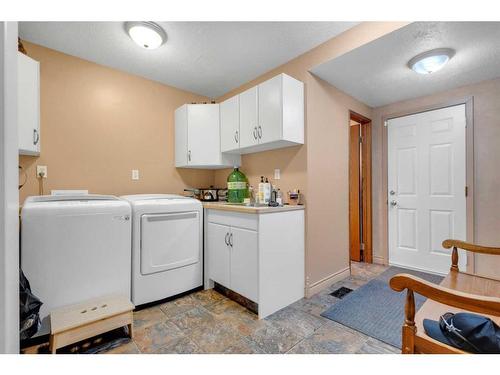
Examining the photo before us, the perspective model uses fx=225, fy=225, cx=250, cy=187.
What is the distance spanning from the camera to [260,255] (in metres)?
1.77

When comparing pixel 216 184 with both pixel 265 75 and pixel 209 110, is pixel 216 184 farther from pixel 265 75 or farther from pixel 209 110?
pixel 265 75

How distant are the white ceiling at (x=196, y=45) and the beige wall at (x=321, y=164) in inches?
5.3

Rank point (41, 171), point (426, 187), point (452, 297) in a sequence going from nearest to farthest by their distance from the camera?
point (452, 297) → point (41, 171) → point (426, 187)

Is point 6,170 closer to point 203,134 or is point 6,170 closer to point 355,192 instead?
point 203,134

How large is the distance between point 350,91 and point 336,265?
2.01 m

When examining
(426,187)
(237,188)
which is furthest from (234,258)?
(426,187)

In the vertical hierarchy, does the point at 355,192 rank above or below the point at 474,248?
above

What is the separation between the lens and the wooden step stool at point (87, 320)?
4.36ft

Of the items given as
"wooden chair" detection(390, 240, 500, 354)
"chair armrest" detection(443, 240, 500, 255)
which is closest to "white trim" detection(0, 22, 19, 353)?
"wooden chair" detection(390, 240, 500, 354)

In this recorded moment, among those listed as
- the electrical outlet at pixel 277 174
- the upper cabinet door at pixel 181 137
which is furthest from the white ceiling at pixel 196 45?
the electrical outlet at pixel 277 174

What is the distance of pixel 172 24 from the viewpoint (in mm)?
1803

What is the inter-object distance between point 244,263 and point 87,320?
1102 millimetres

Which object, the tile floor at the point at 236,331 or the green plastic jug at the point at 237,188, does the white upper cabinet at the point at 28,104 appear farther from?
the green plastic jug at the point at 237,188
